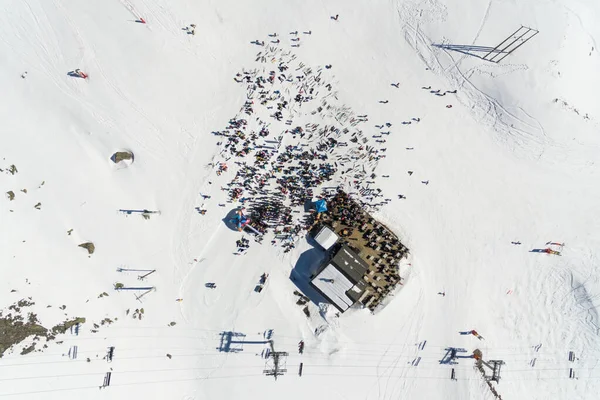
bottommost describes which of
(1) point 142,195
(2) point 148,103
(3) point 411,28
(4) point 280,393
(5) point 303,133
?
(4) point 280,393

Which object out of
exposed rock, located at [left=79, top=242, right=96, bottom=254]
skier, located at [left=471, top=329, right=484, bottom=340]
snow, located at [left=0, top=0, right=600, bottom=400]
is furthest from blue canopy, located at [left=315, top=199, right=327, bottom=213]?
exposed rock, located at [left=79, top=242, right=96, bottom=254]

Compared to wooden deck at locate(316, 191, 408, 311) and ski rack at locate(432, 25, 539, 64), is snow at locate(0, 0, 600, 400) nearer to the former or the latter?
ski rack at locate(432, 25, 539, 64)

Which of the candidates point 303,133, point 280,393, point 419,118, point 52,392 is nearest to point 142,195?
point 303,133

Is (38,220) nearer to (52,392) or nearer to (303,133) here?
(52,392)

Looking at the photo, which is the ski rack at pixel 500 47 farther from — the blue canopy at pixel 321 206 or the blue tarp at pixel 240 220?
the blue tarp at pixel 240 220

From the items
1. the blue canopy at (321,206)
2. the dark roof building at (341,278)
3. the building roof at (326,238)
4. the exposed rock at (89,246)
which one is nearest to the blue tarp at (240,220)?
the blue canopy at (321,206)

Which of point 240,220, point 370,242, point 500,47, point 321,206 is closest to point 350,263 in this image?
point 370,242

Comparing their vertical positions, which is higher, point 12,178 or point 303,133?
point 303,133
